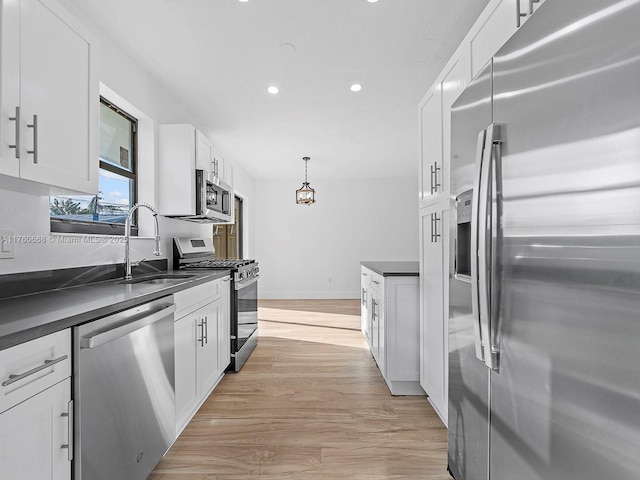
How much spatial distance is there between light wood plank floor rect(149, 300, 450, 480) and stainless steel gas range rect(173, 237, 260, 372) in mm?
200

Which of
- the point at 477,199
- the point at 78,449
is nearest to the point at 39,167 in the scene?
the point at 78,449

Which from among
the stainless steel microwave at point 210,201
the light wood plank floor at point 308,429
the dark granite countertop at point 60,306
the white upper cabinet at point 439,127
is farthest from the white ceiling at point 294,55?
the light wood plank floor at point 308,429

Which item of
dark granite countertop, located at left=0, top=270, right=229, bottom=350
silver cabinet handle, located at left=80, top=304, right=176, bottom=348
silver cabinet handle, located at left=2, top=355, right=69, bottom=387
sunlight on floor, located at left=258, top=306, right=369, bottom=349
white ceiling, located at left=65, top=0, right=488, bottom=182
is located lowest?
sunlight on floor, located at left=258, top=306, right=369, bottom=349

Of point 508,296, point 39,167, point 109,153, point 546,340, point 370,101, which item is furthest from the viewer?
point 370,101

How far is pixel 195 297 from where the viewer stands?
8.06 feet

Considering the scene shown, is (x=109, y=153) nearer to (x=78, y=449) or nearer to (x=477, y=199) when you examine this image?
(x=78, y=449)

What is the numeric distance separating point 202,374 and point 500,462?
1.97m

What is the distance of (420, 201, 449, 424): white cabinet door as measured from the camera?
2195 millimetres

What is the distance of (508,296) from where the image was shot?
111cm

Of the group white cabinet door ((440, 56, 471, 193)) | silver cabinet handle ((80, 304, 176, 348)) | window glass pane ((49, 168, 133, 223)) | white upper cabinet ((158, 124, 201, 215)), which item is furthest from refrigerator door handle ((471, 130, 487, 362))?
white upper cabinet ((158, 124, 201, 215))

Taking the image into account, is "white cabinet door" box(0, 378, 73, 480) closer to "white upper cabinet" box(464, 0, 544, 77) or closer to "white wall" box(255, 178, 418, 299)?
"white upper cabinet" box(464, 0, 544, 77)

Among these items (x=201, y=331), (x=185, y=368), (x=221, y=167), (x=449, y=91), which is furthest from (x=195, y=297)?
(x=221, y=167)

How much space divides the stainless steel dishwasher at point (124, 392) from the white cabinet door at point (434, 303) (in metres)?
1.51

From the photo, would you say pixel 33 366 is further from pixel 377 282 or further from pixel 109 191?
pixel 377 282
